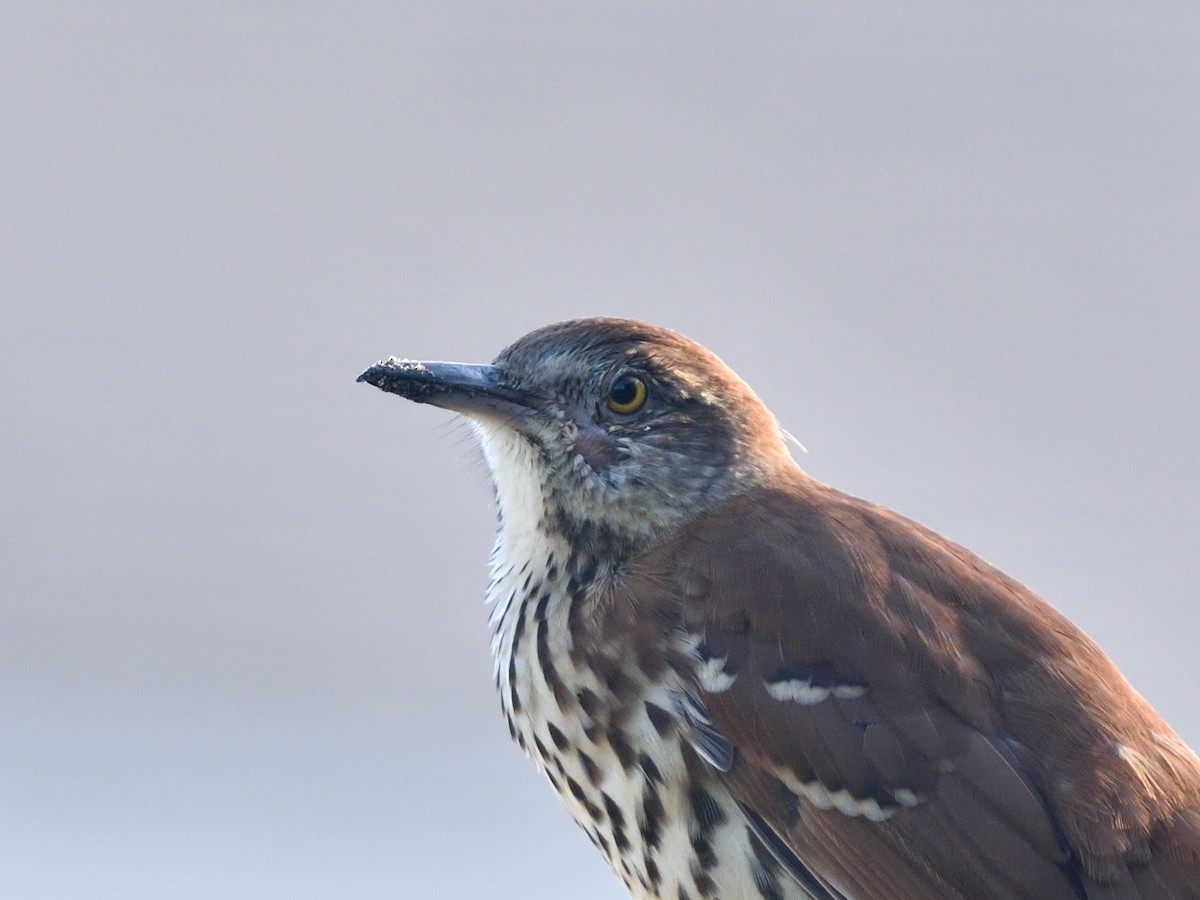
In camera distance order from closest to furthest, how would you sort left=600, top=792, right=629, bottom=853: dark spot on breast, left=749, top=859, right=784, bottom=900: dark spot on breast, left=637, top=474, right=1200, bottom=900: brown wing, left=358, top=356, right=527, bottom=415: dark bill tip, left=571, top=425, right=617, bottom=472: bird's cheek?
left=637, top=474, right=1200, bottom=900: brown wing < left=749, top=859, right=784, bottom=900: dark spot on breast < left=600, top=792, right=629, bottom=853: dark spot on breast < left=358, top=356, right=527, bottom=415: dark bill tip < left=571, top=425, right=617, bottom=472: bird's cheek

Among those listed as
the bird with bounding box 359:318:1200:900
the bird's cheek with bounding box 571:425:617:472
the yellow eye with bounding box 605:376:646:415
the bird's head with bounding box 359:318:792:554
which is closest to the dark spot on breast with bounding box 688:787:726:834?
the bird with bounding box 359:318:1200:900

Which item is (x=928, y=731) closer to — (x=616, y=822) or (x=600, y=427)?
(x=616, y=822)

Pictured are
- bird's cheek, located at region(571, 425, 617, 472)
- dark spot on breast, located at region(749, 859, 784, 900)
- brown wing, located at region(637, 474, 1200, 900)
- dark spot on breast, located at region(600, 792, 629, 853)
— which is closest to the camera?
brown wing, located at region(637, 474, 1200, 900)

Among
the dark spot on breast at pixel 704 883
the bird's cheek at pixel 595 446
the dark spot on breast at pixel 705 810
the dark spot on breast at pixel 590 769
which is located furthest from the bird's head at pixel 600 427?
the dark spot on breast at pixel 704 883

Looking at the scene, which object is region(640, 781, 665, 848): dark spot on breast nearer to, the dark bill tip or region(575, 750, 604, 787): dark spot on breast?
region(575, 750, 604, 787): dark spot on breast

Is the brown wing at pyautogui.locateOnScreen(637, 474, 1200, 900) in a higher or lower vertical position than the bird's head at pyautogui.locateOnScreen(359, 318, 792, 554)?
lower
